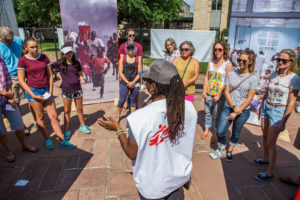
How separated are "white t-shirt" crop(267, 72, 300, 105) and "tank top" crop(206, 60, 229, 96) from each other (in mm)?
838

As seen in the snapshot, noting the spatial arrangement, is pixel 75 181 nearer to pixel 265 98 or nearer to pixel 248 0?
pixel 265 98

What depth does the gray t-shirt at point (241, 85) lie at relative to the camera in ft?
9.50

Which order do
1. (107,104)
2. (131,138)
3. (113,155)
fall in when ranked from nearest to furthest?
(131,138) → (113,155) → (107,104)

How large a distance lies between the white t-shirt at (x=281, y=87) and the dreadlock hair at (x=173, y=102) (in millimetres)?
2020

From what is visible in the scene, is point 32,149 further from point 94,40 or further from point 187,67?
point 187,67

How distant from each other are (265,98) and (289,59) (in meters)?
0.63

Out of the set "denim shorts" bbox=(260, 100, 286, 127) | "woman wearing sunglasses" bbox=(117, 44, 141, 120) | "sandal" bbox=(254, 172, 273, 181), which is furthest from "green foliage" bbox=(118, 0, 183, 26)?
"sandal" bbox=(254, 172, 273, 181)

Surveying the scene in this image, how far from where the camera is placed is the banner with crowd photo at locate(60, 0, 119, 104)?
15.6 feet

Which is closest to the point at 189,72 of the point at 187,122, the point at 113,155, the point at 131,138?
the point at 113,155

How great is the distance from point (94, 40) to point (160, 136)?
4393mm

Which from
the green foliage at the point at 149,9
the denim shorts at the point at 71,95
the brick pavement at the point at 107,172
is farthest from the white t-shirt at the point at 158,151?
the green foliage at the point at 149,9

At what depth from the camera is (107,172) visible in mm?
3107

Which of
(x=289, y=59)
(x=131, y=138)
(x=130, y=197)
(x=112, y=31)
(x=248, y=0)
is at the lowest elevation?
(x=130, y=197)

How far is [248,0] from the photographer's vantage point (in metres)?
4.16
